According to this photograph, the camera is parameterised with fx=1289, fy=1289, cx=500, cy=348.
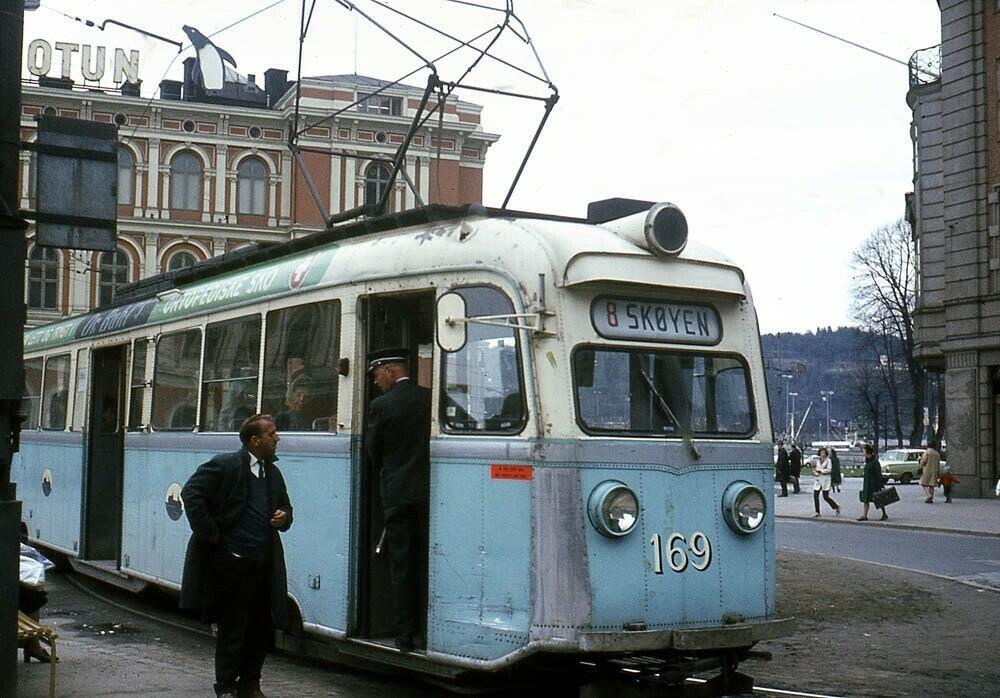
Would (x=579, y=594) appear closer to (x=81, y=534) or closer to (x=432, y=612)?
(x=432, y=612)

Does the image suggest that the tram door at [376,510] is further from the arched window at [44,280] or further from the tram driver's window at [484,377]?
the arched window at [44,280]

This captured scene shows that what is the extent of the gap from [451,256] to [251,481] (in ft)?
6.06

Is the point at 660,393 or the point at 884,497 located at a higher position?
the point at 660,393

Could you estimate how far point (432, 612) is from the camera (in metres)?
7.81

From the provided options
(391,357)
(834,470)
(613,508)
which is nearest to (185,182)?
(834,470)

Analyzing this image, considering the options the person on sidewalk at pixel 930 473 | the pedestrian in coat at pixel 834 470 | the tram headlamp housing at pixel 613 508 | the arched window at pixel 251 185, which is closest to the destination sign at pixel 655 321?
the tram headlamp housing at pixel 613 508

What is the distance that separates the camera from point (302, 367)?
9172 mm

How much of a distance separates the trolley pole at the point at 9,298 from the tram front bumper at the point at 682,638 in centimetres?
306

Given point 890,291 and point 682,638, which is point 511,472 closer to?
point 682,638

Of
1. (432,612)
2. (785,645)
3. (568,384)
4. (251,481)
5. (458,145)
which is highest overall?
(458,145)

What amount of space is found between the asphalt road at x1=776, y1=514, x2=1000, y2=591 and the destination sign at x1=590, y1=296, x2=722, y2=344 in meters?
8.97

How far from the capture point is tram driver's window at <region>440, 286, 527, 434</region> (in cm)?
754

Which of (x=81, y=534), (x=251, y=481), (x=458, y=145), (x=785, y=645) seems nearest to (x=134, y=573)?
(x=81, y=534)

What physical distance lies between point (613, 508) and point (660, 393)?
32.9 inches
